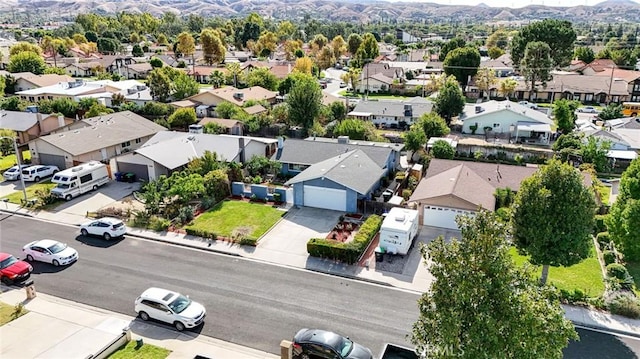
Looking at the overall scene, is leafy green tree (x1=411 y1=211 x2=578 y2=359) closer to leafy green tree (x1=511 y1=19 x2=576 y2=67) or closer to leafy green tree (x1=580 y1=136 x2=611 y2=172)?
leafy green tree (x1=580 y1=136 x2=611 y2=172)

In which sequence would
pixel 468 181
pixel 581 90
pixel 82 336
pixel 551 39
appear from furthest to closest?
pixel 551 39, pixel 581 90, pixel 468 181, pixel 82 336

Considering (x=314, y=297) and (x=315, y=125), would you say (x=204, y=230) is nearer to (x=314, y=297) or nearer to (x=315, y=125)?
(x=314, y=297)

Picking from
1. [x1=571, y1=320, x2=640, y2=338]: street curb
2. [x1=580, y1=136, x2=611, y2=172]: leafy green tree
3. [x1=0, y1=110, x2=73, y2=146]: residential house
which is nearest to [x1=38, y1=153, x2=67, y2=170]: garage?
[x1=0, y1=110, x2=73, y2=146]: residential house

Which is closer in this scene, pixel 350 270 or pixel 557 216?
pixel 557 216

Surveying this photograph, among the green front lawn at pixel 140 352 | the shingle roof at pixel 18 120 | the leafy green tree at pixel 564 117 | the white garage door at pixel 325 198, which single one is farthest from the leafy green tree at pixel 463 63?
the green front lawn at pixel 140 352

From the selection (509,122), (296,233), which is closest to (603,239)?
(296,233)

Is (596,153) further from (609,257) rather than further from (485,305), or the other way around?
(485,305)

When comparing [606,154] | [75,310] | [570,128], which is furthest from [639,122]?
[75,310]
